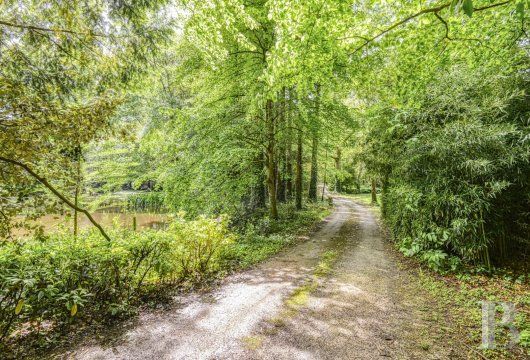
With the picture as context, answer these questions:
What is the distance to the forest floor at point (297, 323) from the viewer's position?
9.85 feet

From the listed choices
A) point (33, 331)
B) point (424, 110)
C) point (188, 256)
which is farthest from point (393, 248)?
point (33, 331)

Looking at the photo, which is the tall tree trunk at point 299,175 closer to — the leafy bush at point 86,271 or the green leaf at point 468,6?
the leafy bush at point 86,271

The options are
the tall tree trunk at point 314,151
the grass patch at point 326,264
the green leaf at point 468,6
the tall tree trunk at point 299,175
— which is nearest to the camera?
the green leaf at point 468,6

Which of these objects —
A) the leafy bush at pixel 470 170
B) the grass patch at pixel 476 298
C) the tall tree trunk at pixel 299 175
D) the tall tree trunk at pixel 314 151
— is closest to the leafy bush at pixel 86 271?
the grass patch at pixel 476 298

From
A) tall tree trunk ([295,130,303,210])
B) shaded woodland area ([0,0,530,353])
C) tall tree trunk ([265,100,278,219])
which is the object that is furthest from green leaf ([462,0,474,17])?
tall tree trunk ([295,130,303,210])

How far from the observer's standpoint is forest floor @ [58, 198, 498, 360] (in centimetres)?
300

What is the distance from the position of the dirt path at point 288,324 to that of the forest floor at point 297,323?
1cm

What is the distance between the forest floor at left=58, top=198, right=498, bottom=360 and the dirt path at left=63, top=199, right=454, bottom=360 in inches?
0.5

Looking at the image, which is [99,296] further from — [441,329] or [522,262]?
[522,262]

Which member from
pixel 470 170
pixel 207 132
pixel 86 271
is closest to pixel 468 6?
pixel 470 170

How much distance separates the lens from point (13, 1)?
12.5ft

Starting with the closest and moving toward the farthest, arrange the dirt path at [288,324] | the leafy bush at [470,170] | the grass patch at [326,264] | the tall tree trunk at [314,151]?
1. the dirt path at [288,324]
2. the leafy bush at [470,170]
3. the grass patch at [326,264]
4. the tall tree trunk at [314,151]

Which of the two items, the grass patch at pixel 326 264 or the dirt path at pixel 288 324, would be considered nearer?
the dirt path at pixel 288 324

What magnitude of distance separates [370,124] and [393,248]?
4700 mm
